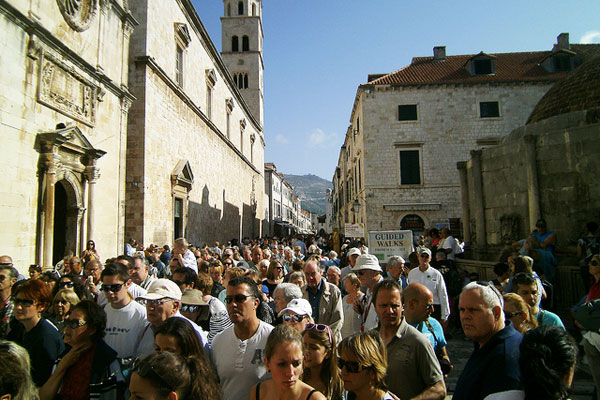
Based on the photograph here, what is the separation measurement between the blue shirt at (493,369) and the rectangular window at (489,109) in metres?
25.5

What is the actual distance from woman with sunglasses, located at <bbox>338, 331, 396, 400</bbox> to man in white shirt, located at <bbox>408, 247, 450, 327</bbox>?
395 centimetres

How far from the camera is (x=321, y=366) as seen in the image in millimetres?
2773

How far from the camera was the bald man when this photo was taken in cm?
334

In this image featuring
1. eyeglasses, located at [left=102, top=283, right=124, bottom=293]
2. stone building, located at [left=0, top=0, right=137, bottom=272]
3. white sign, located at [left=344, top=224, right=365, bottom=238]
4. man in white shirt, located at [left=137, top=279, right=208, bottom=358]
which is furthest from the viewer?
white sign, located at [left=344, top=224, right=365, bottom=238]

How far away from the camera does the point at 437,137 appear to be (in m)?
24.6

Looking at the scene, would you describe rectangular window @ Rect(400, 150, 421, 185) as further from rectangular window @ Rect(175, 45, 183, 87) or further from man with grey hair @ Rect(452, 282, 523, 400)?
man with grey hair @ Rect(452, 282, 523, 400)

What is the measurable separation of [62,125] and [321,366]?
33.5 feet

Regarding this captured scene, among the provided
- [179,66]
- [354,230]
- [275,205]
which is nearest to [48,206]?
Result: [354,230]

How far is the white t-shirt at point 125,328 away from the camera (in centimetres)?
347

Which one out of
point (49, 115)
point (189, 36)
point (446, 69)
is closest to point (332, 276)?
point (49, 115)

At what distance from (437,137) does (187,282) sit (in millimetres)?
22907

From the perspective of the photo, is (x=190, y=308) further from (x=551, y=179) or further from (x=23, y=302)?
(x=551, y=179)

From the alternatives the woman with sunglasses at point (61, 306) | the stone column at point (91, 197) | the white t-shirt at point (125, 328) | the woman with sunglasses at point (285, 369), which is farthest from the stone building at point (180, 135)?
the woman with sunglasses at point (285, 369)

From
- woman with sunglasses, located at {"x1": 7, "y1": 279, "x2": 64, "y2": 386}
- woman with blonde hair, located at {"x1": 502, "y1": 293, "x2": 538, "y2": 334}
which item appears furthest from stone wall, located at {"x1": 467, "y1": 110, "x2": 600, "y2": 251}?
woman with sunglasses, located at {"x1": 7, "y1": 279, "x2": 64, "y2": 386}
